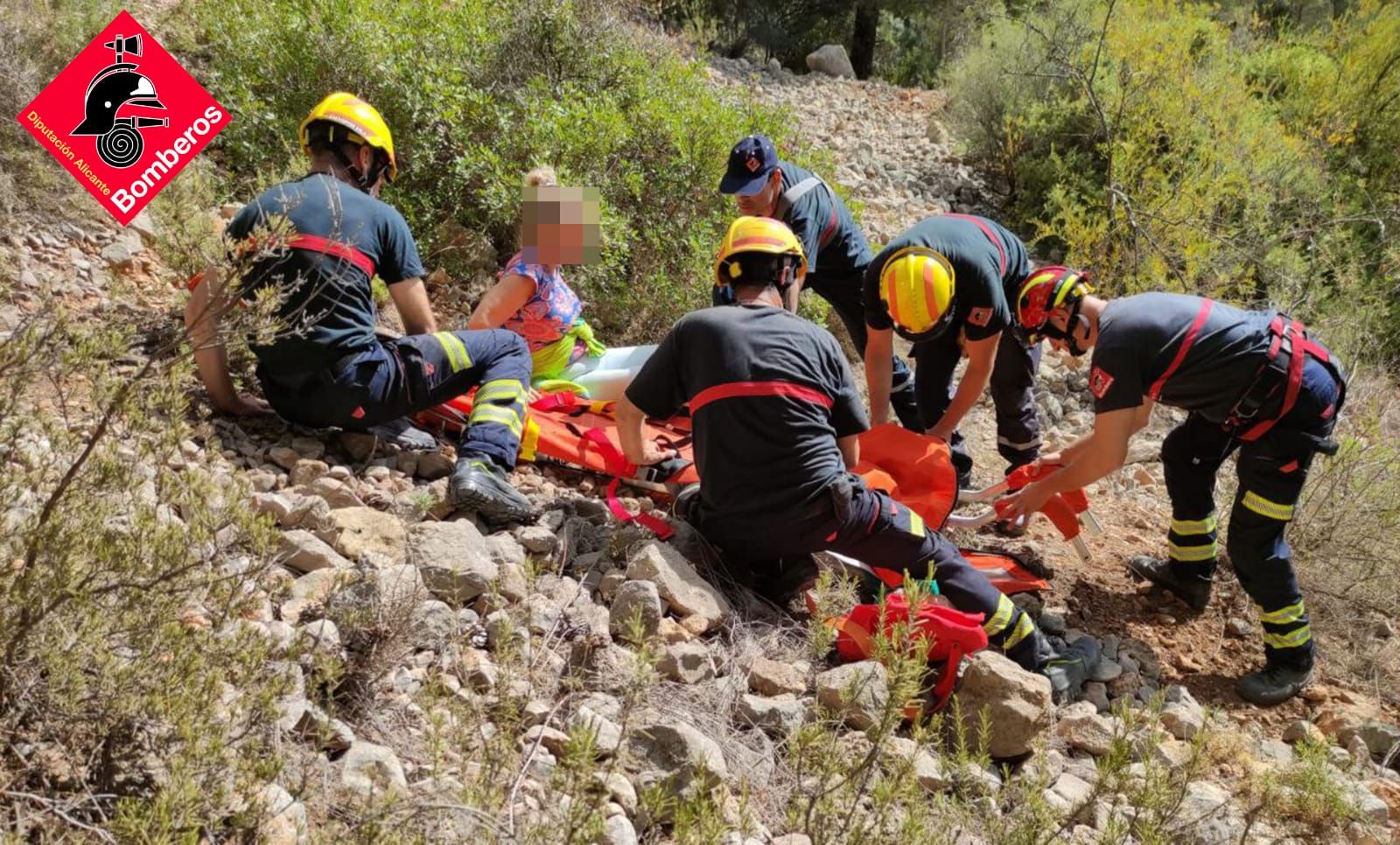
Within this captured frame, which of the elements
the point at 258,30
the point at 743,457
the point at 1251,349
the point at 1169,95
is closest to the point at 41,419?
the point at 743,457

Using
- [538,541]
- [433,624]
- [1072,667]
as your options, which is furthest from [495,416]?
[1072,667]

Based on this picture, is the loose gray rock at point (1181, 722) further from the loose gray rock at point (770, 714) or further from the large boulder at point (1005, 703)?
the loose gray rock at point (770, 714)

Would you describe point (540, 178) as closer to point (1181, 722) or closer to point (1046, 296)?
point (1046, 296)

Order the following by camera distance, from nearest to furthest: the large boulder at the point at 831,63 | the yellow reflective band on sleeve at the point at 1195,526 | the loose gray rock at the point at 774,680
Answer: the loose gray rock at the point at 774,680 → the yellow reflective band on sleeve at the point at 1195,526 → the large boulder at the point at 831,63

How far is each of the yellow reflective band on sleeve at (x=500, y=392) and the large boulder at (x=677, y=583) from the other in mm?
1035

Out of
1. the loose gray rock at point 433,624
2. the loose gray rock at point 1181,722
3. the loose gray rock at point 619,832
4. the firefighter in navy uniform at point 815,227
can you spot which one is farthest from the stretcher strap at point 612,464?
the loose gray rock at point 1181,722

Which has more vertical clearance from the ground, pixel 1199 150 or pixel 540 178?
pixel 540 178

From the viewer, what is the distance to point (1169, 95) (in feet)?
25.8

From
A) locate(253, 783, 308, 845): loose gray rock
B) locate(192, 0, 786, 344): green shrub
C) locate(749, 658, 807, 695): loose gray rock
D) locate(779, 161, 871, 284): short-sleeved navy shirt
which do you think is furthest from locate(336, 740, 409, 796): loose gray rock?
locate(192, 0, 786, 344): green shrub

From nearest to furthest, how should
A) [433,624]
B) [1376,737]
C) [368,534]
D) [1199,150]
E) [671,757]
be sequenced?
[671,757]
[433,624]
[368,534]
[1376,737]
[1199,150]

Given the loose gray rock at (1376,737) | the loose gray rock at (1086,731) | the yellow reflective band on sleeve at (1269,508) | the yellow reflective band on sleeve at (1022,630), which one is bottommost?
the loose gray rock at (1376,737)

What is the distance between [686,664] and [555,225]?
2.33 m

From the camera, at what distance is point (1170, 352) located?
10.6ft

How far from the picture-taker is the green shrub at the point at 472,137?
5.41 m
